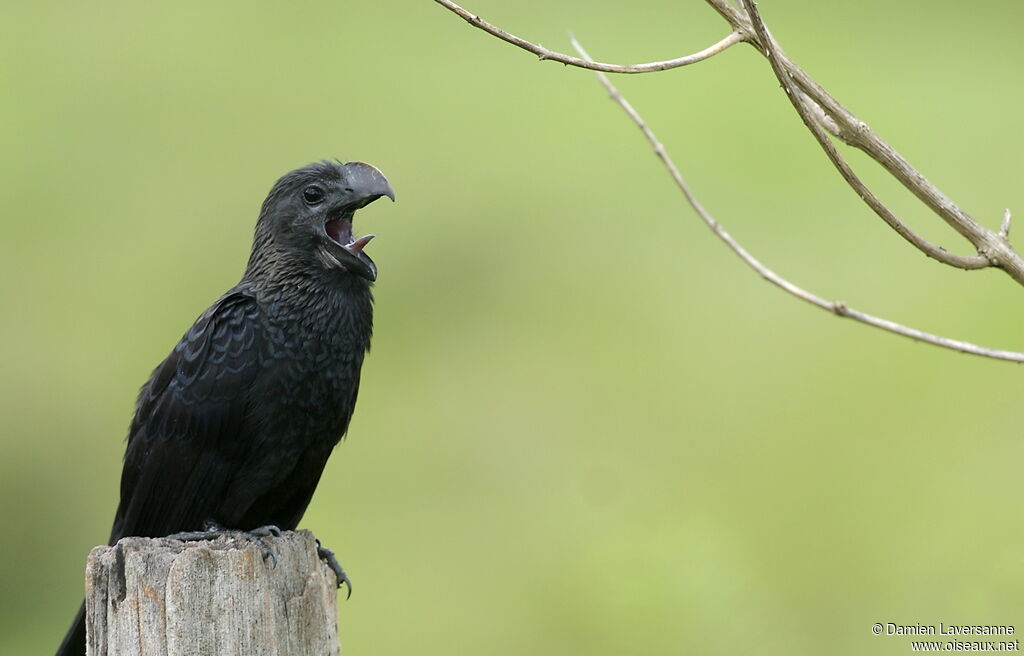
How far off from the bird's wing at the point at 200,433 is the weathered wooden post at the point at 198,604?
93 centimetres

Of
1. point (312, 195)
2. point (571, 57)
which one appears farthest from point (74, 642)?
point (571, 57)

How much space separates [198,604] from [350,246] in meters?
1.58

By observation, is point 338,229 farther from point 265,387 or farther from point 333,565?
point 333,565

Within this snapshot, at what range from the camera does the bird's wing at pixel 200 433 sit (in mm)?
3605

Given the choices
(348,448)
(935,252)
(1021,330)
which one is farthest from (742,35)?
(1021,330)

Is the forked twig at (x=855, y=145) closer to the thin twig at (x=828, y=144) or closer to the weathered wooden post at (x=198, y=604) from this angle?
the thin twig at (x=828, y=144)

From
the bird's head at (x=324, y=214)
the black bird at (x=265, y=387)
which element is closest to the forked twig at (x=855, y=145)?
the bird's head at (x=324, y=214)

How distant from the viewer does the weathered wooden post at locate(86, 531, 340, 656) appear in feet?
8.14

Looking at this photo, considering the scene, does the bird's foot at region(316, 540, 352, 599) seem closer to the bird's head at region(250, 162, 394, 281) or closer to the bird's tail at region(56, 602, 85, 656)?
the bird's tail at region(56, 602, 85, 656)

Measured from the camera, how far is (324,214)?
3.88 meters

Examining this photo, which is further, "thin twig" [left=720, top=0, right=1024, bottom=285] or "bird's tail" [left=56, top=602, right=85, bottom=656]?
"bird's tail" [left=56, top=602, right=85, bottom=656]

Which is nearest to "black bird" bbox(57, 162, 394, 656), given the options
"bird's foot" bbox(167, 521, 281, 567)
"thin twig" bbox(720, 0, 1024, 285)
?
"bird's foot" bbox(167, 521, 281, 567)

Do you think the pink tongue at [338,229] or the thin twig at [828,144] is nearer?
the thin twig at [828,144]

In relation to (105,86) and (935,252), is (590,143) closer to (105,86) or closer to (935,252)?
(105,86)
